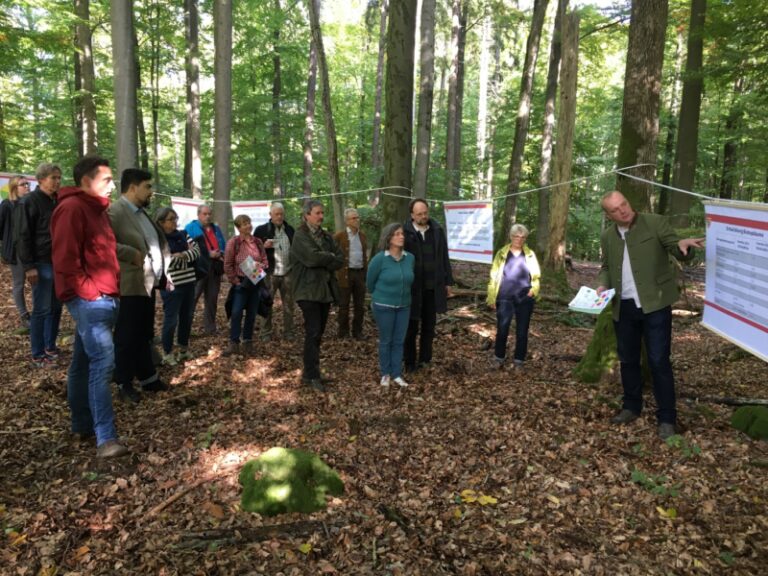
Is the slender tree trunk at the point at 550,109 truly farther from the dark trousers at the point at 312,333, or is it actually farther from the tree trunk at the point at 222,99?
the dark trousers at the point at 312,333

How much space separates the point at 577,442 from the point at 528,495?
3.32ft

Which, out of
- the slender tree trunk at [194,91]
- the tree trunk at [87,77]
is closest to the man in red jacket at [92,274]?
the slender tree trunk at [194,91]

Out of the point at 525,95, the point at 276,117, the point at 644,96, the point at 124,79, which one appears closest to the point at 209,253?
the point at 124,79

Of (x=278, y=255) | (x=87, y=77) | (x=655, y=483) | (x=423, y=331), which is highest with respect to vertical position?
(x=87, y=77)

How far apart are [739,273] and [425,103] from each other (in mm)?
8883

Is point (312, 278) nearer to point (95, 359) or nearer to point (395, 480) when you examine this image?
point (95, 359)

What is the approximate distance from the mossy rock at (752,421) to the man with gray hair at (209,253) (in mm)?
6416

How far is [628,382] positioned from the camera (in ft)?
15.2

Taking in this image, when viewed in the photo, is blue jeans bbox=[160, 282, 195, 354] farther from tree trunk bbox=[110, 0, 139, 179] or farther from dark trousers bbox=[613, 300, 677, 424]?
dark trousers bbox=[613, 300, 677, 424]

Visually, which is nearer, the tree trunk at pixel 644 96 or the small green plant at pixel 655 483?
the small green plant at pixel 655 483

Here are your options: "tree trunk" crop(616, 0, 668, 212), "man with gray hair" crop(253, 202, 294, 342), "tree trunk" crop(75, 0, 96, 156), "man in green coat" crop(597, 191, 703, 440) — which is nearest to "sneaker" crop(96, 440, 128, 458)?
"man with gray hair" crop(253, 202, 294, 342)

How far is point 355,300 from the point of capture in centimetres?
787

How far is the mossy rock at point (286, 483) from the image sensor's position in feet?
10.6

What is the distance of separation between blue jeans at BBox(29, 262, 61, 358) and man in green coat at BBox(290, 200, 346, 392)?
2.82 m
